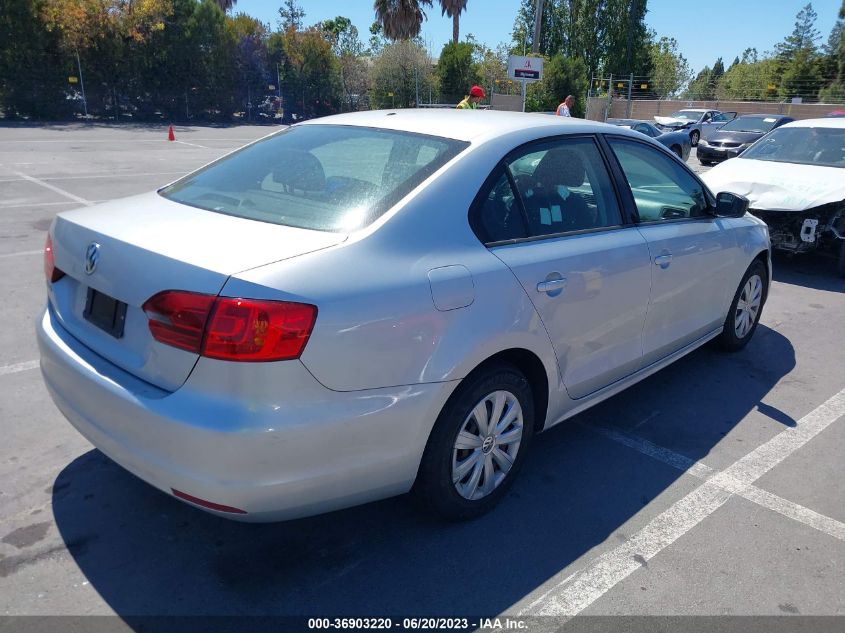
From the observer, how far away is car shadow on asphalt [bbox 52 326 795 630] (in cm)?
260

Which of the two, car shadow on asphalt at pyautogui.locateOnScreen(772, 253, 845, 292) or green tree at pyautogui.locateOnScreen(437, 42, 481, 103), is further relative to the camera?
green tree at pyautogui.locateOnScreen(437, 42, 481, 103)

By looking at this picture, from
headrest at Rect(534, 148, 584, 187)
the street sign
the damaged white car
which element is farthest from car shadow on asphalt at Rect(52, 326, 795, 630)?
the street sign

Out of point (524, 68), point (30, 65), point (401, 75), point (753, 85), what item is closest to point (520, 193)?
point (524, 68)

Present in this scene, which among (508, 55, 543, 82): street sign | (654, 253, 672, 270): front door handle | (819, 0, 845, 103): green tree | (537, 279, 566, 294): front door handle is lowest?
(654, 253, 672, 270): front door handle

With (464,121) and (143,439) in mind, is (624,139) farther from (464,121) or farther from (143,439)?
(143,439)

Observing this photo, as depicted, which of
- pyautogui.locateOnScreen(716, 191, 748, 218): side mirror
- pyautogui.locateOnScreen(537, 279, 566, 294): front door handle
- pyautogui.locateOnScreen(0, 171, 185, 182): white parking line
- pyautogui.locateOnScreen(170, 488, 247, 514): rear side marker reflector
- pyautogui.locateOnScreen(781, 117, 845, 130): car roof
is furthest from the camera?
pyautogui.locateOnScreen(0, 171, 185, 182): white parking line

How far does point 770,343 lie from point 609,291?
294 cm

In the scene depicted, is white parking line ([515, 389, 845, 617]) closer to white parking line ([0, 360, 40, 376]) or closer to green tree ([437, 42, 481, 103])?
white parking line ([0, 360, 40, 376])

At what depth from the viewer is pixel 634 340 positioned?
3795 mm

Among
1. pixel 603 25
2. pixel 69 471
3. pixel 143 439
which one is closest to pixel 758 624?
pixel 143 439

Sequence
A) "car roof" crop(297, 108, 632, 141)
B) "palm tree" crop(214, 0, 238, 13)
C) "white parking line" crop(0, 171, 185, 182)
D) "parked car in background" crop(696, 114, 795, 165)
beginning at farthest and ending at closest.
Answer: "palm tree" crop(214, 0, 238, 13)
"parked car in background" crop(696, 114, 795, 165)
"white parking line" crop(0, 171, 185, 182)
"car roof" crop(297, 108, 632, 141)

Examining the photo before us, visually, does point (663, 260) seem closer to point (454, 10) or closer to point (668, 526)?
point (668, 526)

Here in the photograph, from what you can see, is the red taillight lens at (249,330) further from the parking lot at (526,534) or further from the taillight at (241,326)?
the parking lot at (526,534)

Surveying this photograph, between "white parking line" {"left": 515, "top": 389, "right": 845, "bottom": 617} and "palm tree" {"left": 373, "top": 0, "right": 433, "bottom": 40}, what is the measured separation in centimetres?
4521
